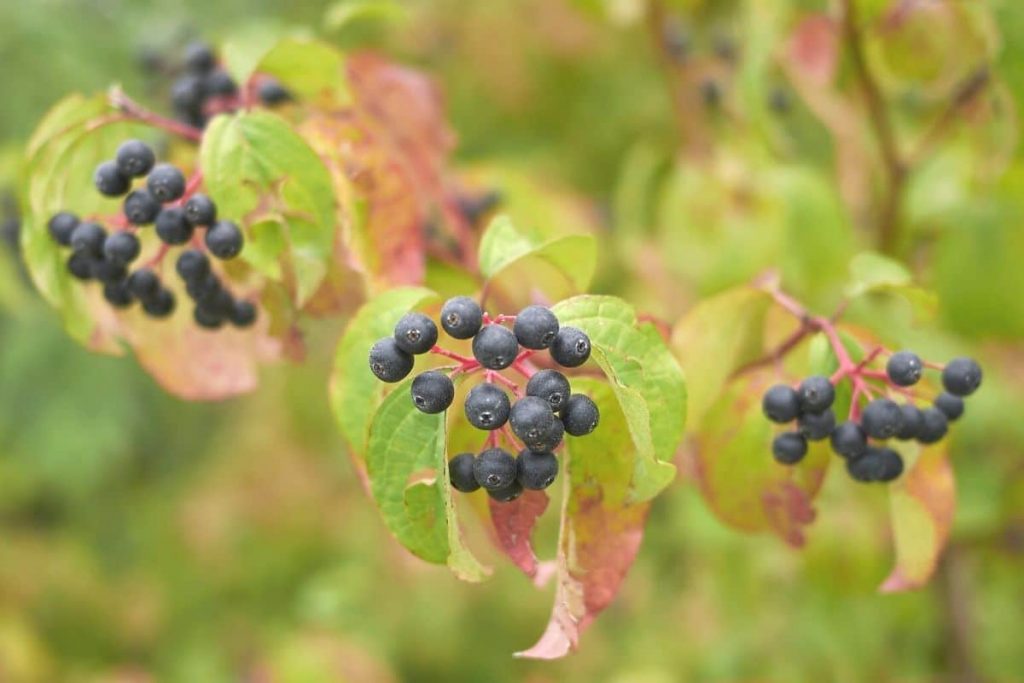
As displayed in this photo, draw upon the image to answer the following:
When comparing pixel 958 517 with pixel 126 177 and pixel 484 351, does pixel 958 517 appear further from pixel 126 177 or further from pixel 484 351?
pixel 126 177

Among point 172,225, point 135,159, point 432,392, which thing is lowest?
point 432,392

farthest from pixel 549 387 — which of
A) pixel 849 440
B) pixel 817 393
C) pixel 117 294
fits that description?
pixel 117 294

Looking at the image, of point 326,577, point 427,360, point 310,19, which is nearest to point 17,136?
point 310,19

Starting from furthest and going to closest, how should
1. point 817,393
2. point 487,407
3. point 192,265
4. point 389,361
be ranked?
point 192,265 → point 817,393 → point 389,361 → point 487,407

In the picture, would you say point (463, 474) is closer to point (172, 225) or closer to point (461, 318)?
point (461, 318)

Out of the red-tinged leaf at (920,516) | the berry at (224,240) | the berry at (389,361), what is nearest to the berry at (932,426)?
the red-tinged leaf at (920,516)

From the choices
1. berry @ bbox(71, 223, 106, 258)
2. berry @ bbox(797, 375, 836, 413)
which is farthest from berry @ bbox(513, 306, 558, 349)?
berry @ bbox(71, 223, 106, 258)

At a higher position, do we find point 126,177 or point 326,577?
point 126,177
